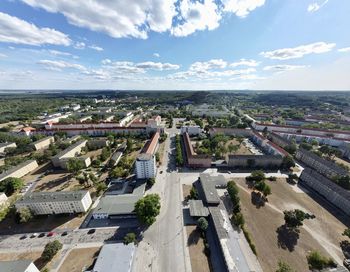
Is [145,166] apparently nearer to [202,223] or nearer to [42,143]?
[202,223]

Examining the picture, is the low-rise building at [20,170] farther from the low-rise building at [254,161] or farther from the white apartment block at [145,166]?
the low-rise building at [254,161]

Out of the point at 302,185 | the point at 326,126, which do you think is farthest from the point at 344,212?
the point at 326,126

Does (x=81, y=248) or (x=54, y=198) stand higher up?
(x=54, y=198)

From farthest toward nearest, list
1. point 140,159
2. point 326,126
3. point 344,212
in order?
point 326,126
point 140,159
point 344,212

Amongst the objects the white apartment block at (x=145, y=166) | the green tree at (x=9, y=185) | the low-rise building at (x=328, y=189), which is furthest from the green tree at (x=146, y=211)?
the low-rise building at (x=328, y=189)

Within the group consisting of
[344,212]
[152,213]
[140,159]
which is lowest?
[344,212]

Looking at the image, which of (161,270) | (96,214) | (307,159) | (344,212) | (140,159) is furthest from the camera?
(307,159)

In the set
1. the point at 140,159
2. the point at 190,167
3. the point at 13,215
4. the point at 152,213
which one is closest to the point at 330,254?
the point at 152,213

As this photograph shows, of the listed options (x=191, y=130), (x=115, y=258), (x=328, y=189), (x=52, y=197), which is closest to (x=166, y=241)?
(x=115, y=258)

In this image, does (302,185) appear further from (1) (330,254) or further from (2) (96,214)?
(2) (96,214)

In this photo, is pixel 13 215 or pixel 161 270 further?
pixel 13 215
